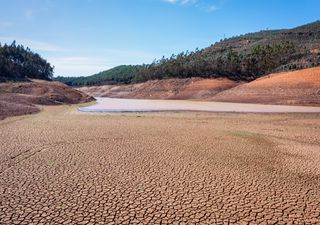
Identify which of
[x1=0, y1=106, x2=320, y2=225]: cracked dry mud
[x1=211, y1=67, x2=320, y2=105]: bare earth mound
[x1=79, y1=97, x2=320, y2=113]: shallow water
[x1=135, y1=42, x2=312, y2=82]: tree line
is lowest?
[x1=0, y1=106, x2=320, y2=225]: cracked dry mud

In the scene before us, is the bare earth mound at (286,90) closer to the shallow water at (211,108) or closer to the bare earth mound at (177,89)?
the shallow water at (211,108)

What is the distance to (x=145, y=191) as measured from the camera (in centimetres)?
836

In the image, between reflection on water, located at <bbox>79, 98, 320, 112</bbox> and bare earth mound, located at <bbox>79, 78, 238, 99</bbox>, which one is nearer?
reflection on water, located at <bbox>79, 98, 320, 112</bbox>

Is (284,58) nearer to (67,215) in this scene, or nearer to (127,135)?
(127,135)

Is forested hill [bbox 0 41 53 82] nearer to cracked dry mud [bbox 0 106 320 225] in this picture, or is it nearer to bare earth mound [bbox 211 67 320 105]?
bare earth mound [bbox 211 67 320 105]

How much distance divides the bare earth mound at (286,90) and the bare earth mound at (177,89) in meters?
12.7

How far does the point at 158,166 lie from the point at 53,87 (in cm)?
5404

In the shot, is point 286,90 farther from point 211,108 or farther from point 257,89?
Result: point 211,108

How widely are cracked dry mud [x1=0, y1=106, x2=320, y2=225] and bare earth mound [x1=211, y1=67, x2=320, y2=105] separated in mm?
26677

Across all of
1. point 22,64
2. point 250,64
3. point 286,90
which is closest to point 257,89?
point 286,90

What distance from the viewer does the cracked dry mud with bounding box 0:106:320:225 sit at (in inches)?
271

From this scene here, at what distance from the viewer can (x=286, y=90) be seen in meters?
→ 44.9

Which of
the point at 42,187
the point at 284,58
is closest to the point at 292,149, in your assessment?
the point at 42,187

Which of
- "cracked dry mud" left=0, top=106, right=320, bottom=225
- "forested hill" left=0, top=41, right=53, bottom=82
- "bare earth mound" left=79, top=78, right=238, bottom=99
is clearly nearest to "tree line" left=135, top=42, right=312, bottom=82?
"bare earth mound" left=79, top=78, right=238, bottom=99
